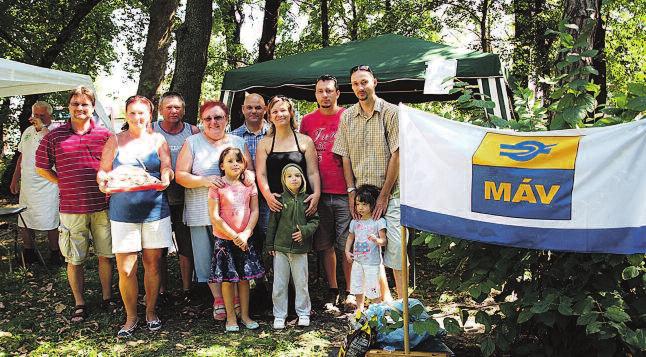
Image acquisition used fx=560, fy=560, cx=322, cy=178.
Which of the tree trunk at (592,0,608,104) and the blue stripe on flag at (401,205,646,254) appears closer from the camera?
the blue stripe on flag at (401,205,646,254)

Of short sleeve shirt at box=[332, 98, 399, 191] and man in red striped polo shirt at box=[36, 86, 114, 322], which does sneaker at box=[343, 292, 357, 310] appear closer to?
short sleeve shirt at box=[332, 98, 399, 191]

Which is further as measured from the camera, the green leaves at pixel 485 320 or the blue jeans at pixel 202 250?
the blue jeans at pixel 202 250

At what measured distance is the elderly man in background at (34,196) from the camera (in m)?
6.40

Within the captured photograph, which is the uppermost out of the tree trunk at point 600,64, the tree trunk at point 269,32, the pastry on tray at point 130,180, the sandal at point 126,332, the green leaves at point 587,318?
the tree trunk at point 269,32

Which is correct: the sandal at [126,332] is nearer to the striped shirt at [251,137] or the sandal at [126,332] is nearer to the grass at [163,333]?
the grass at [163,333]

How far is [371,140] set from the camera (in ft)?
14.3

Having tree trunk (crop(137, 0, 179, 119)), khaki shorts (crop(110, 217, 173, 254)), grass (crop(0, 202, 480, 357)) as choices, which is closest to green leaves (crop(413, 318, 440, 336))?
grass (crop(0, 202, 480, 357))

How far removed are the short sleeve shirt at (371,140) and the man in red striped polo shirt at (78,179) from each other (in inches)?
79.5

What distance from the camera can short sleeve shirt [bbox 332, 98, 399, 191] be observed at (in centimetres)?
430

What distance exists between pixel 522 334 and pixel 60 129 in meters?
3.77

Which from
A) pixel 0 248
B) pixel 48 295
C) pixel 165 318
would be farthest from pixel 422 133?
pixel 0 248

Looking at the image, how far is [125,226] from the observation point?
4.15 meters

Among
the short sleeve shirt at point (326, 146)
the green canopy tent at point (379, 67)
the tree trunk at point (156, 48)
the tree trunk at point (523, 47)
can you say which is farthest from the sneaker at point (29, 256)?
the tree trunk at point (523, 47)

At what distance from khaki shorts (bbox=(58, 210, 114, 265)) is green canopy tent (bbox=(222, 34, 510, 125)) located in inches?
92.1
